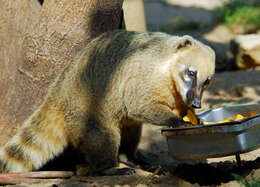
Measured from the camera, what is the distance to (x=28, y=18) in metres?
4.24

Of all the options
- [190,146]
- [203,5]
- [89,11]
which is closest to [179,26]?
[203,5]

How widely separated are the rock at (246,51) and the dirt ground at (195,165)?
0.56 metres

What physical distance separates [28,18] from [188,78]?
6.28 ft

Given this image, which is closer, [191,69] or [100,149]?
[191,69]

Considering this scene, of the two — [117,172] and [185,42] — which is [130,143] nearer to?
[117,172]

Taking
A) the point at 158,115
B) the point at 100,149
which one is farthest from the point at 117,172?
the point at 158,115

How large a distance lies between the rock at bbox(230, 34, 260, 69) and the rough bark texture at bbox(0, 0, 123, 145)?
4.16m

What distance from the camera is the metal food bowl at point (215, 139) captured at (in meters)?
2.90

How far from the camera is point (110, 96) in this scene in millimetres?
3807

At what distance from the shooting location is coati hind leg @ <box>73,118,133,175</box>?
146 inches

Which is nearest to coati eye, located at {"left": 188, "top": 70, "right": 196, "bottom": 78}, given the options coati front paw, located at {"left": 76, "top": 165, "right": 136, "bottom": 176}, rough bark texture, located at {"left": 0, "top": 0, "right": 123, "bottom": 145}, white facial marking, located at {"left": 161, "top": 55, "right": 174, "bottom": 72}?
white facial marking, located at {"left": 161, "top": 55, "right": 174, "bottom": 72}

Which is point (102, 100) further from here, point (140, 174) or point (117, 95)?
point (140, 174)

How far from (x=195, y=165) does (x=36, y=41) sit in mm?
2030

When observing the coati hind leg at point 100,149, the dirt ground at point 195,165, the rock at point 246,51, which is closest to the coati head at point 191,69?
the dirt ground at point 195,165
